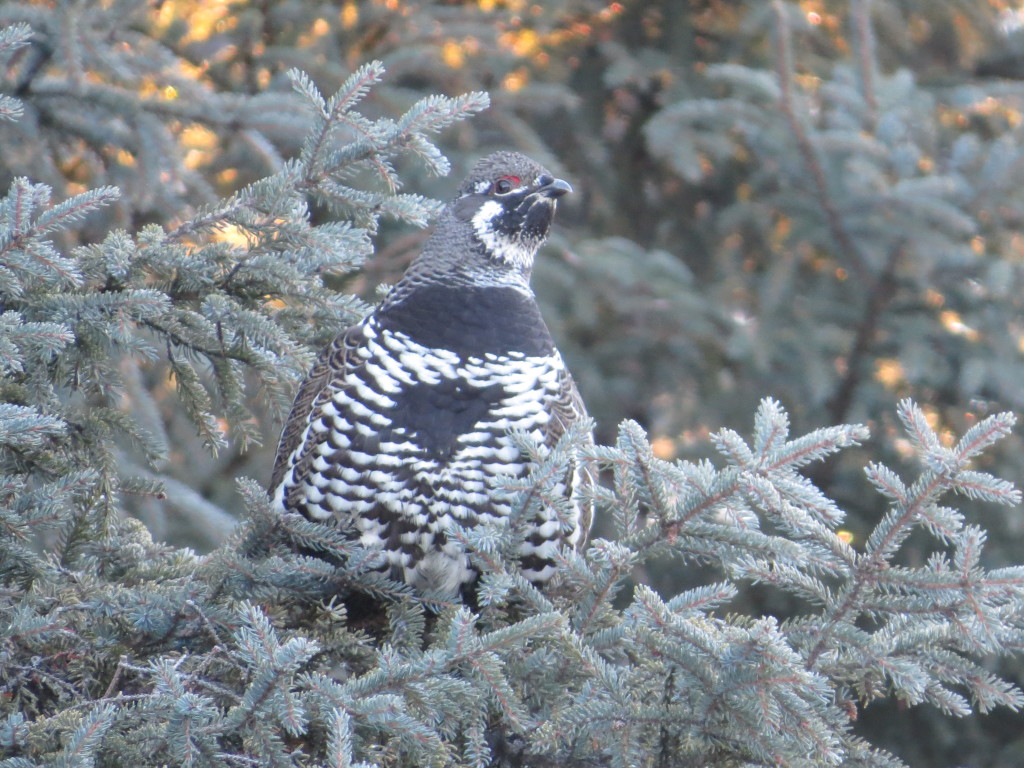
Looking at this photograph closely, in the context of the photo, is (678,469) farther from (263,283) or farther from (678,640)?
(263,283)

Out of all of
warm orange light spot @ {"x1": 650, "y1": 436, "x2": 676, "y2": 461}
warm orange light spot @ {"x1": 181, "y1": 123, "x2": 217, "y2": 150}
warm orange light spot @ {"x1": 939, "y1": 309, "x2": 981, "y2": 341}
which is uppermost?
warm orange light spot @ {"x1": 181, "y1": 123, "x2": 217, "y2": 150}

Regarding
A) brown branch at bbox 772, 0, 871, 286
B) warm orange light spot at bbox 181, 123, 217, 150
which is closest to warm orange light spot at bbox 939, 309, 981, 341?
brown branch at bbox 772, 0, 871, 286

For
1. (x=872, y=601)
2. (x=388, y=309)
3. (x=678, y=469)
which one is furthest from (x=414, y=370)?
(x=872, y=601)

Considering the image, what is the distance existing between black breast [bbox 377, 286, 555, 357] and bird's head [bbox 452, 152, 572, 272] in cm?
32

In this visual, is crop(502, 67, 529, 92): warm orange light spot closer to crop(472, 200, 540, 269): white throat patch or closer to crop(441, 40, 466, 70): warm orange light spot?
crop(441, 40, 466, 70): warm orange light spot

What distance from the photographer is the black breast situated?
339cm

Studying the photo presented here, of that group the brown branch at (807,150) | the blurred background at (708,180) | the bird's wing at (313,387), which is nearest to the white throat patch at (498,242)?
the bird's wing at (313,387)

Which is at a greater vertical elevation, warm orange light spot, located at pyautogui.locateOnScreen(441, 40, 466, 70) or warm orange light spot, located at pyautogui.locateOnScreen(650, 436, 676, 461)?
warm orange light spot, located at pyautogui.locateOnScreen(441, 40, 466, 70)

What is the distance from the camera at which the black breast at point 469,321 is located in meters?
3.39

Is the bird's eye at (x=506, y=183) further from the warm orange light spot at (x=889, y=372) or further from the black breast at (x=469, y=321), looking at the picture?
the warm orange light spot at (x=889, y=372)

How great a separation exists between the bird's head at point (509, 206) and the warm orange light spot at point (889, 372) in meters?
2.34

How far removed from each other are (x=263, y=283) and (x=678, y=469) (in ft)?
→ 4.08

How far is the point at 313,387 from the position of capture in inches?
136

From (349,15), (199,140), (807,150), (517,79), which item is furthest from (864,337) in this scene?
(199,140)
